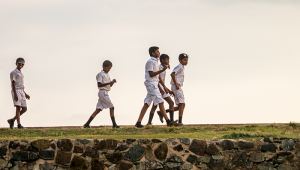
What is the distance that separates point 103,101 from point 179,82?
7.72ft

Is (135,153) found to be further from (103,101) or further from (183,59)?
(183,59)

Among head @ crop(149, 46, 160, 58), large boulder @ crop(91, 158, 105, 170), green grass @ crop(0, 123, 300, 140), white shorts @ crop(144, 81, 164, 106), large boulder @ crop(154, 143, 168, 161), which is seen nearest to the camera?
large boulder @ crop(154, 143, 168, 161)

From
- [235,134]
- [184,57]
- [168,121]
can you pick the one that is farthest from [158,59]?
[235,134]

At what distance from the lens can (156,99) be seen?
1191cm

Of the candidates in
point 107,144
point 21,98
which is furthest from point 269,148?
point 21,98

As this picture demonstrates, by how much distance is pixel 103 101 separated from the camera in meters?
12.9

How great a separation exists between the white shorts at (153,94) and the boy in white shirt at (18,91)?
4.18m

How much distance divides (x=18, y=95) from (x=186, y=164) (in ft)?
22.2

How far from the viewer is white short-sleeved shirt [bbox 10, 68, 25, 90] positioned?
13516 millimetres

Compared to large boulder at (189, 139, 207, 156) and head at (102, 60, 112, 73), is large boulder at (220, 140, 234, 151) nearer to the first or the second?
large boulder at (189, 139, 207, 156)

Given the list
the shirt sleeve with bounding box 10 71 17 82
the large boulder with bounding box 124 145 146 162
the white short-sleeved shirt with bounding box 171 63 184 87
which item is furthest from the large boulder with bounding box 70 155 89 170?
the shirt sleeve with bounding box 10 71 17 82

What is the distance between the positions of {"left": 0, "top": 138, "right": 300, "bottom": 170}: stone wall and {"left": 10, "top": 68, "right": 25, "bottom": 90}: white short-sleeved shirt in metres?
4.73

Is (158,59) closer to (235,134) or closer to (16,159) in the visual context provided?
(235,134)

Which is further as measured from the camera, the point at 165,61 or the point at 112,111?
the point at 165,61
